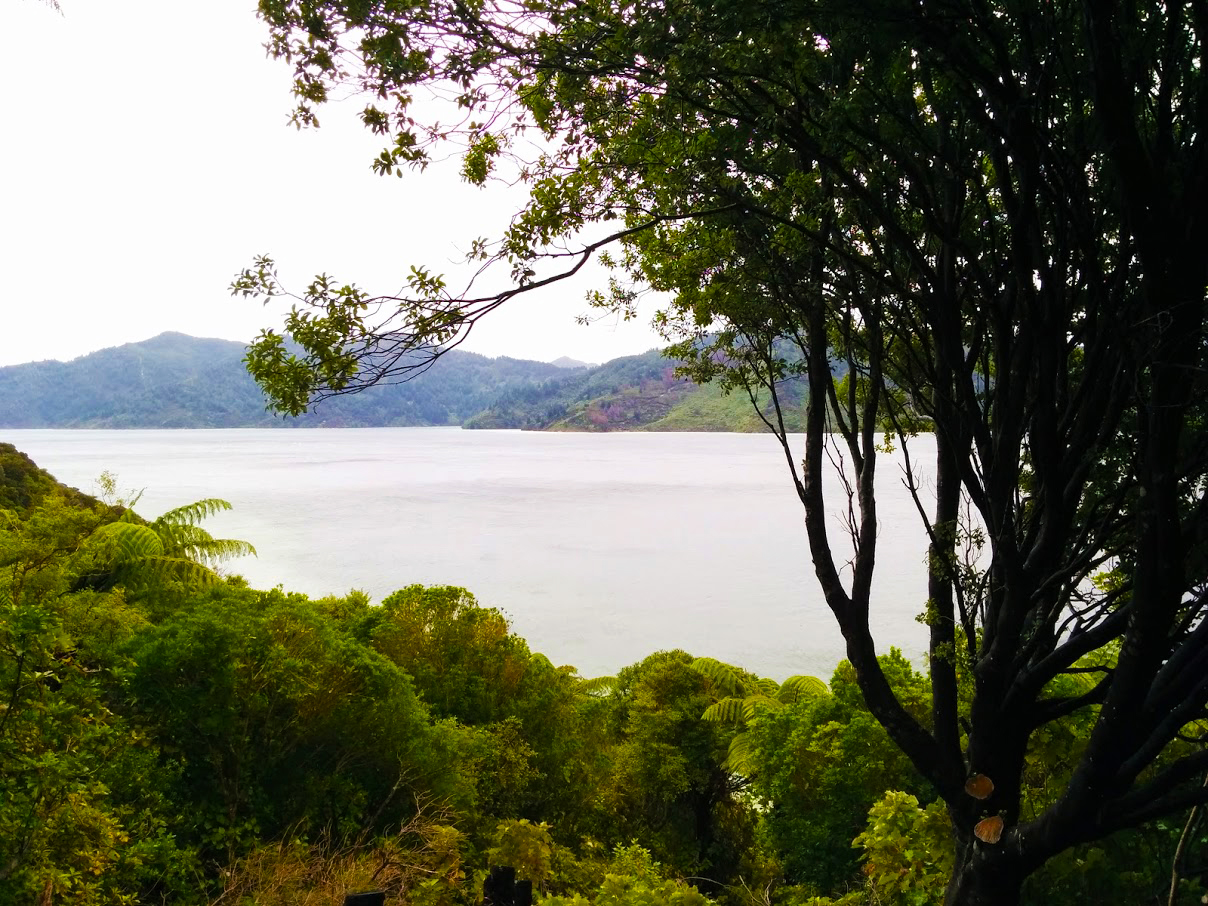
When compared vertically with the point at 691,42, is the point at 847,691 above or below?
below

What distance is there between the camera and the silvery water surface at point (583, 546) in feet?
85.8

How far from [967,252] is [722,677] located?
40.3ft

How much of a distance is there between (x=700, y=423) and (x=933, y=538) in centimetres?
15324

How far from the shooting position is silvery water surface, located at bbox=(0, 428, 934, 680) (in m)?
26.2

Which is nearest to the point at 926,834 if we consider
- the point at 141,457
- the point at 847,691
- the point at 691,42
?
the point at 691,42

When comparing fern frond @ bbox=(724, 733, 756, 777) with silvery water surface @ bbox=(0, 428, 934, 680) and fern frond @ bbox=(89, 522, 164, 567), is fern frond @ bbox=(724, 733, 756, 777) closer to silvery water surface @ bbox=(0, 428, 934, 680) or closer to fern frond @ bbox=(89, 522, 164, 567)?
silvery water surface @ bbox=(0, 428, 934, 680)

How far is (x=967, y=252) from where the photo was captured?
3.04 meters

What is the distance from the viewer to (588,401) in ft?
553

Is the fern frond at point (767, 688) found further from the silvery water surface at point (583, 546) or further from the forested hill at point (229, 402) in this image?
the forested hill at point (229, 402)

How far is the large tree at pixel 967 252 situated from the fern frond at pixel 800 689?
959 centimetres

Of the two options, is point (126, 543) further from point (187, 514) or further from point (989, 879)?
point (989, 879)

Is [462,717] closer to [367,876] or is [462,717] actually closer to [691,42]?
[367,876]

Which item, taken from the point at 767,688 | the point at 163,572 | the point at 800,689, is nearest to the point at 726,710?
the point at 800,689

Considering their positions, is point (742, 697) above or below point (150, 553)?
below
